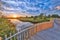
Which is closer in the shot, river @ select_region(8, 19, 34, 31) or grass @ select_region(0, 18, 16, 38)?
grass @ select_region(0, 18, 16, 38)

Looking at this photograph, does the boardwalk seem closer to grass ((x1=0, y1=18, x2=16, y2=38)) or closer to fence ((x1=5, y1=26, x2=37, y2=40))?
fence ((x1=5, y1=26, x2=37, y2=40))

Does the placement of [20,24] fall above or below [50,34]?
above

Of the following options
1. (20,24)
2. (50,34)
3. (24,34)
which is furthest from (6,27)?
(50,34)

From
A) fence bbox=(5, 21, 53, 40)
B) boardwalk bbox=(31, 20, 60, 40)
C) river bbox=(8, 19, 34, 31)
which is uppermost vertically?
river bbox=(8, 19, 34, 31)

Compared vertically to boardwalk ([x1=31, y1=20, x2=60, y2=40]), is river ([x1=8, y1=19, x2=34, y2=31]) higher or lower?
higher

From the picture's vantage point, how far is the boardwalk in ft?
16.9

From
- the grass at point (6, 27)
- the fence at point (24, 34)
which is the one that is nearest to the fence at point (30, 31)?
the fence at point (24, 34)

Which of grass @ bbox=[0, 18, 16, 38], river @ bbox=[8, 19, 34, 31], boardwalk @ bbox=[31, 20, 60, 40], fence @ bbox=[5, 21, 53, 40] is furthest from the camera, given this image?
river @ bbox=[8, 19, 34, 31]

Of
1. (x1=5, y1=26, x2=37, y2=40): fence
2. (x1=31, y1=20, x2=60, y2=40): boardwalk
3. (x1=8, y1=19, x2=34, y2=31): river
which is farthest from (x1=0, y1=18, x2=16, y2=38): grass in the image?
(x1=31, y1=20, x2=60, y2=40): boardwalk

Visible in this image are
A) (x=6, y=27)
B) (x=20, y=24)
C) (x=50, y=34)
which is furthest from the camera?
(x=50, y=34)

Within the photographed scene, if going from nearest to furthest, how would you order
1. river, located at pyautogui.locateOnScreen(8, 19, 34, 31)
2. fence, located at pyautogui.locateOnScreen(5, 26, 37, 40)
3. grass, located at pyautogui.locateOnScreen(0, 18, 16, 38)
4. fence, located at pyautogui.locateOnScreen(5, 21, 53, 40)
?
fence, located at pyautogui.locateOnScreen(5, 26, 37, 40), fence, located at pyautogui.locateOnScreen(5, 21, 53, 40), grass, located at pyautogui.locateOnScreen(0, 18, 16, 38), river, located at pyautogui.locateOnScreen(8, 19, 34, 31)

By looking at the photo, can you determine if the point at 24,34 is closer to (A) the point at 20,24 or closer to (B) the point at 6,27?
(B) the point at 6,27

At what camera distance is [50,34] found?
5695 mm

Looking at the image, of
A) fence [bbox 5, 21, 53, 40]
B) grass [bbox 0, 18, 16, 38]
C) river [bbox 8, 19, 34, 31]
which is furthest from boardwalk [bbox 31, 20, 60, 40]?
grass [bbox 0, 18, 16, 38]
